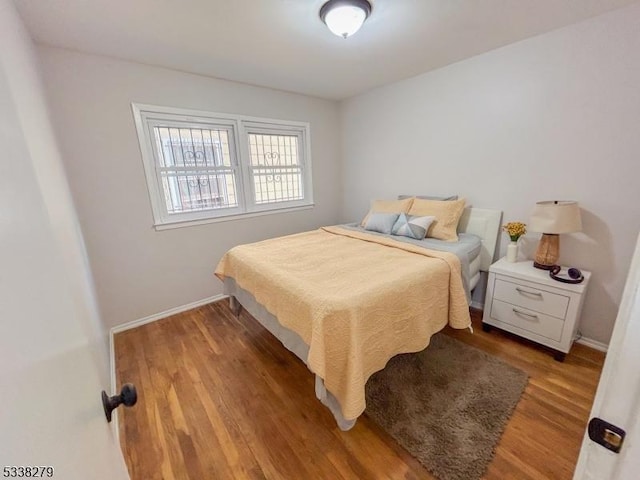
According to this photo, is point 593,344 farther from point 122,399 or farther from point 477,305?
point 122,399

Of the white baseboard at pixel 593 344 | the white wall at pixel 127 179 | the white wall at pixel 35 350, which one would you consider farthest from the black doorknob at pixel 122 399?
the white baseboard at pixel 593 344

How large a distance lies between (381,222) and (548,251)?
1394 millimetres

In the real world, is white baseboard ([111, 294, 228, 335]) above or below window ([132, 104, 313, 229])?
below

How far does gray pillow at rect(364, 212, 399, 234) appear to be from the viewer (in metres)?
2.78

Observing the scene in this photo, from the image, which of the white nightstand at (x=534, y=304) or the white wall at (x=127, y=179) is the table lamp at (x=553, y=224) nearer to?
the white nightstand at (x=534, y=304)

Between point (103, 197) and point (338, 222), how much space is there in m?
2.95

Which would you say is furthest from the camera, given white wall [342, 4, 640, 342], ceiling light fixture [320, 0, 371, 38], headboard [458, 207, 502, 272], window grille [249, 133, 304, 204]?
window grille [249, 133, 304, 204]

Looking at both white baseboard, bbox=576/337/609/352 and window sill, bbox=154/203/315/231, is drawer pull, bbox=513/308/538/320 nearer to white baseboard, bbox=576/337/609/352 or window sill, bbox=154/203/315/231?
white baseboard, bbox=576/337/609/352

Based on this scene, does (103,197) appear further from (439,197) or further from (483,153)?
(483,153)

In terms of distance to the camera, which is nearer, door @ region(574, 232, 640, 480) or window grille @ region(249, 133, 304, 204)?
door @ region(574, 232, 640, 480)

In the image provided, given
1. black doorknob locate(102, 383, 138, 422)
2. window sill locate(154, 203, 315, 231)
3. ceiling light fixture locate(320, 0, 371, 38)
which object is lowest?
black doorknob locate(102, 383, 138, 422)

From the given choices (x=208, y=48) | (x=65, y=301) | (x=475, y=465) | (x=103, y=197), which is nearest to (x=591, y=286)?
(x=475, y=465)

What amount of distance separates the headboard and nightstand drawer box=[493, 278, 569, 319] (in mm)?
430

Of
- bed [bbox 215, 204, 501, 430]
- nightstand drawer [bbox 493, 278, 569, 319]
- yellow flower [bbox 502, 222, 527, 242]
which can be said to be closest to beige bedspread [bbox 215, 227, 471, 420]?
bed [bbox 215, 204, 501, 430]
